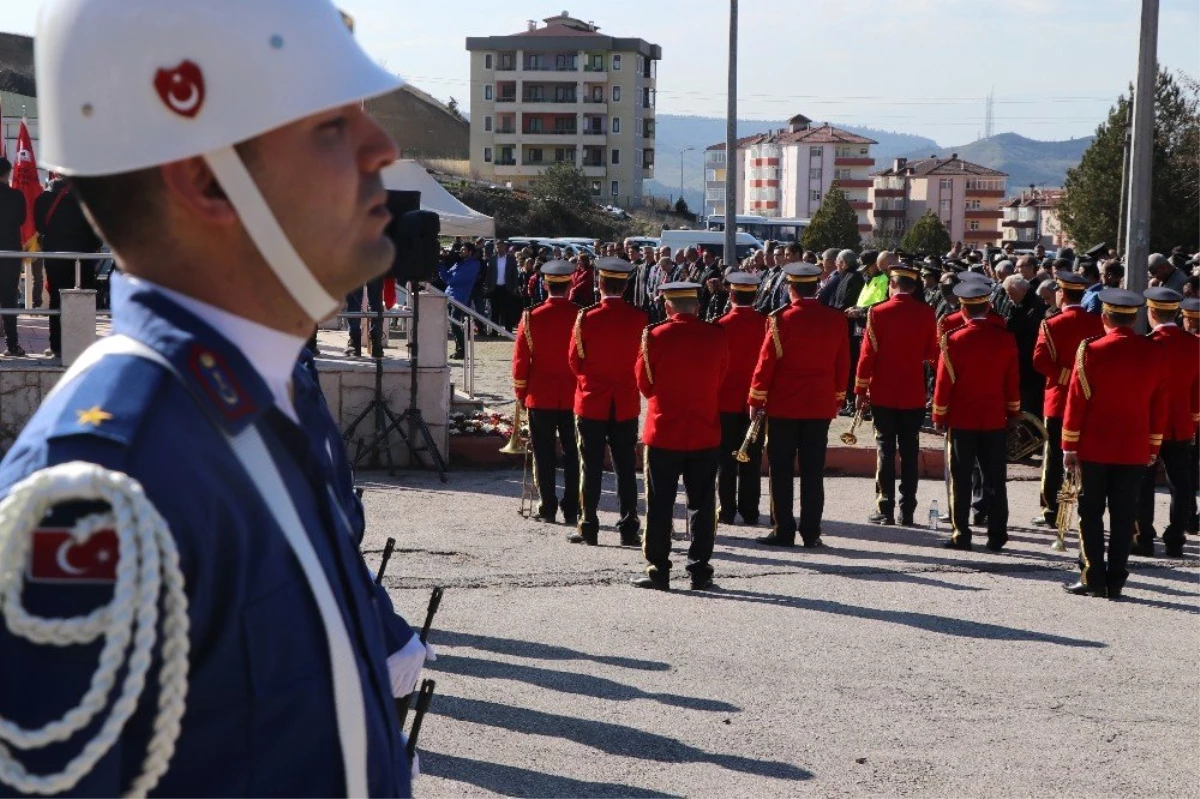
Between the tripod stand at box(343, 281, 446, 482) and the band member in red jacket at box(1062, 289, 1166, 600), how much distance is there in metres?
5.74

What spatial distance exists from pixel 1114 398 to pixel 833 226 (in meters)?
66.6

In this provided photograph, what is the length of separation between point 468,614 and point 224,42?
23.3 ft

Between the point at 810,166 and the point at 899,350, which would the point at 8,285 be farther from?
the point at 810,166

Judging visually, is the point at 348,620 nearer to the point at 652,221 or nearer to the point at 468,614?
the point at 468,614

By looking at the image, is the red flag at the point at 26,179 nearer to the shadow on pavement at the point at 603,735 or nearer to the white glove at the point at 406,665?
the shadow on pavement at the point at 603,735

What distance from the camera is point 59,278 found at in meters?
15.1

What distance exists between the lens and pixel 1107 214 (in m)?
55.7

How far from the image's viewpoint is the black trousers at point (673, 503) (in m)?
9.38

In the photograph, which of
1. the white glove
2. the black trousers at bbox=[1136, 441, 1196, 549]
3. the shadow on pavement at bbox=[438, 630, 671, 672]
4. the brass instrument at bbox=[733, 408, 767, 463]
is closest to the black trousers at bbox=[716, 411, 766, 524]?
the brass instrument at bbox=[733, 408, 767, 463]

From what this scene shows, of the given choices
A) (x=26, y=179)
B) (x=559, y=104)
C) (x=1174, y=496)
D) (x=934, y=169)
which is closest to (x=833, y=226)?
(x=559, y=104)

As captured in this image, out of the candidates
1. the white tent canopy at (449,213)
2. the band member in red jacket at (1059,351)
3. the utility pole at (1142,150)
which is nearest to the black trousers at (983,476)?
the band member in red jacket at (1059,351)

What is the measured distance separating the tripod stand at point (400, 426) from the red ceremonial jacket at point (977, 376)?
4.35m

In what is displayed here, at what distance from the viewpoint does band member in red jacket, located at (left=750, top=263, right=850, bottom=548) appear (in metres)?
11.3

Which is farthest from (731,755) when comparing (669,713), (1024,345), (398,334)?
(398,334)
